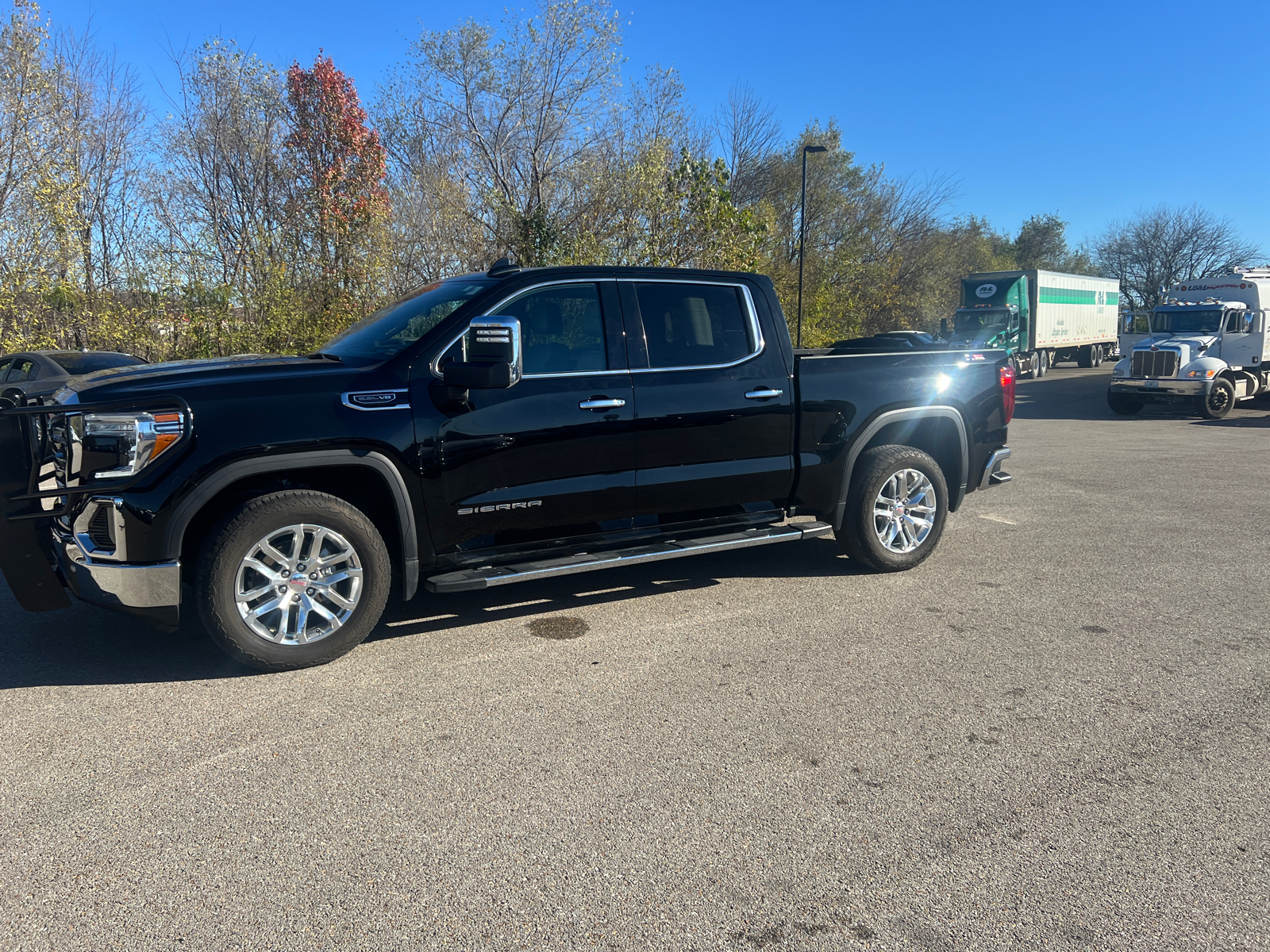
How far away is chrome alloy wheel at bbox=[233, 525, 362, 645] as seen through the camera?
13.3ft

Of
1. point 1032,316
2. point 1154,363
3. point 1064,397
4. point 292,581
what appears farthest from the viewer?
point 1032,316

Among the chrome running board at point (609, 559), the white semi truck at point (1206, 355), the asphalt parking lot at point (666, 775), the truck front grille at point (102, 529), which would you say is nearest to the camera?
the asphalt parking lot at point (666, 775)

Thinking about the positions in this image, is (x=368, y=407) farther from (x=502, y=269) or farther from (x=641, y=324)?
(x=641, y=324)

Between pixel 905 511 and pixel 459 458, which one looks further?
pixel 905 511

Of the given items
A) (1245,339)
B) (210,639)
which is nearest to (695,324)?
(210,639)

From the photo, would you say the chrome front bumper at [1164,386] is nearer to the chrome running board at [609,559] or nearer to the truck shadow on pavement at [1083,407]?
the truck shadow on pavement at [1083,407]

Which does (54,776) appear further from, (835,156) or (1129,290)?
(1129,290)

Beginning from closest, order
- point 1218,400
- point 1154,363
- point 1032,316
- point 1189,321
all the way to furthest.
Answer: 1. point 1218,400
2. point 1154,363
3. point 1189,321
4. point 1032,316

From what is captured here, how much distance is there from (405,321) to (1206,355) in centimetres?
2009

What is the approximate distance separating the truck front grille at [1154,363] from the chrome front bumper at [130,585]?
20.0 meters

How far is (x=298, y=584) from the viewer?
4117 mm

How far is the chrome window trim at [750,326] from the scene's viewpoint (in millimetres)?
5031

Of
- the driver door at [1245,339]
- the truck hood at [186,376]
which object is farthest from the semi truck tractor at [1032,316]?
the truck hood at [186,376]

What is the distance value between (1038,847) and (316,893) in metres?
2.22
